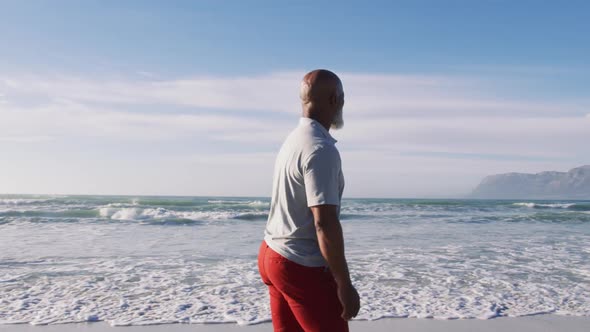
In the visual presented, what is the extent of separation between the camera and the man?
6.29ft

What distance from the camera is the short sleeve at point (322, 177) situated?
6.23ft

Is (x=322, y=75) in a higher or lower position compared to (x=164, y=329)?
higher

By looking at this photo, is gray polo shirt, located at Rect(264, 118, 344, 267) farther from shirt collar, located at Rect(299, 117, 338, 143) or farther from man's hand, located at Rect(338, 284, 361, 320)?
man's hand, located at Rect(338, 284, 361, 320)

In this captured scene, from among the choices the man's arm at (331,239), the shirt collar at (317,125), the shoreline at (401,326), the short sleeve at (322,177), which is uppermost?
the shirt collar at (317,125)

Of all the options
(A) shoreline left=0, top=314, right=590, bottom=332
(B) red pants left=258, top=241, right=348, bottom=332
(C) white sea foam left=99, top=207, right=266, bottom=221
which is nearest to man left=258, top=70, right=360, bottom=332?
(B) red pants left=258, top=241, right=348, bottom=332

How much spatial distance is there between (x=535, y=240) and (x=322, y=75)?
11.8m

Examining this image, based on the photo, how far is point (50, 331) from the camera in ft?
14.6

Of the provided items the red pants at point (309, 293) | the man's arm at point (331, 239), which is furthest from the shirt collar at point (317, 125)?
the red pants at point (309, 293)

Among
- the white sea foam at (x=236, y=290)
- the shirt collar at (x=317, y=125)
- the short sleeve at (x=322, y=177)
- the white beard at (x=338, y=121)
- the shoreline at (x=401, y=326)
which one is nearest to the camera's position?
the short sleeve at (x=322, y=177)

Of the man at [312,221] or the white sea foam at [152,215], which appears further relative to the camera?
the white sea foam at [152,215]

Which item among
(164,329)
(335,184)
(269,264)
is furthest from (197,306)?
(335,184)

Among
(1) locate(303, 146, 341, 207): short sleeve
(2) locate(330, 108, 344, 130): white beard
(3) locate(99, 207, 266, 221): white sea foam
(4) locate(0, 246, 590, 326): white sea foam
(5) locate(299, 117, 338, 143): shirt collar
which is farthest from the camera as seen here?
(3) locate(99, 207, 266, 221): white sea foam

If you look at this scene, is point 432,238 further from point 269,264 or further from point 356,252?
point 269,264

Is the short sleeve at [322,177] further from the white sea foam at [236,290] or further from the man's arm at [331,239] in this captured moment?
the white sea foam at [236,290]
